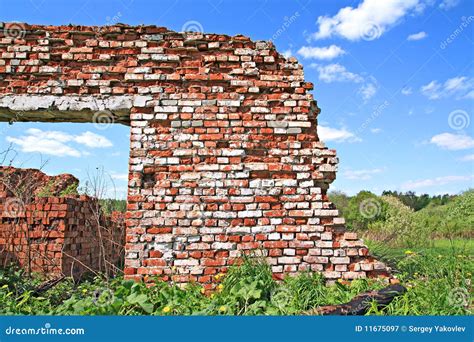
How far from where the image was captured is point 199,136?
5.00m

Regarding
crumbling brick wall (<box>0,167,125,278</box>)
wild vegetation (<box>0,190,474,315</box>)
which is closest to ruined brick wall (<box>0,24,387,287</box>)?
wild vegetation (<box>0,190,474,315</box>)

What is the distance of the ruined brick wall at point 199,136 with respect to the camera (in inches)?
190

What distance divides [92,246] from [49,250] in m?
1.32

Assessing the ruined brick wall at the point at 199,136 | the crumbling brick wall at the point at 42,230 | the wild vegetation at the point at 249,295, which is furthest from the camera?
the crumbling brick wall at the point at 42,230

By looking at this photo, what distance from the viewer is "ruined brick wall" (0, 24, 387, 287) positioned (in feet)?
15.8

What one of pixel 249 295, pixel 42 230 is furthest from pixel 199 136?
pixel 42 230

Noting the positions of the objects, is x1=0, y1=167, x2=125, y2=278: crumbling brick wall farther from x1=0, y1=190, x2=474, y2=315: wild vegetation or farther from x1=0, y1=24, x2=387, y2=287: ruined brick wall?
x1=0, y1=24, x2=387, y2=287: ruined brick wall

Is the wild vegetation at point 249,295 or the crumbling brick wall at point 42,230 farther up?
the crumbling brick wall at point 42,230

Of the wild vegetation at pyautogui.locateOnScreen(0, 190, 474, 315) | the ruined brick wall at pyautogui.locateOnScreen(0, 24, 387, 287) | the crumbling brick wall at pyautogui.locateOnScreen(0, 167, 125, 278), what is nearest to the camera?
the wild vegetation at pyautogui.locateOnScreen(0, 190, 474, 315)

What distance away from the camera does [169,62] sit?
5180 mm

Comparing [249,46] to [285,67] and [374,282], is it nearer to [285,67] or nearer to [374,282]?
[285,67]

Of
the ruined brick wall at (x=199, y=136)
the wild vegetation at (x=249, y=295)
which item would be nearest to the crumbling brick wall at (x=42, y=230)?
the wild vegetation at (x=249, y=295)

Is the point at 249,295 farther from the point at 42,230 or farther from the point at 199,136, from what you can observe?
the point at 42,230

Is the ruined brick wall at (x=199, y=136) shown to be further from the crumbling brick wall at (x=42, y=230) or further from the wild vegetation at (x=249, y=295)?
the crumbling brick wall at (x=42, y=230)
